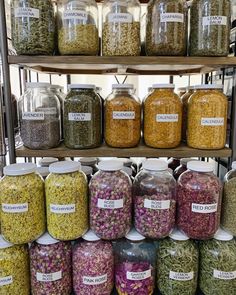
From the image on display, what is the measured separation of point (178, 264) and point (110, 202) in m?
0.35

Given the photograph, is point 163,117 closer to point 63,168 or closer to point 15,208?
point 63,168

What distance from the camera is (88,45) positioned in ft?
2.84

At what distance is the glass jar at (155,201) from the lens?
0.91 meters

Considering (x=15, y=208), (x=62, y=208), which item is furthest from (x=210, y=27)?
(x=15, y=208)

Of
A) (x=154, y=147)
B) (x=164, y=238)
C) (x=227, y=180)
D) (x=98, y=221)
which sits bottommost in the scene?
(x=164, y=238)

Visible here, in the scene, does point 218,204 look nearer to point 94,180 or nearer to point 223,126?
point 223,126

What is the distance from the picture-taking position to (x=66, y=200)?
869 mm

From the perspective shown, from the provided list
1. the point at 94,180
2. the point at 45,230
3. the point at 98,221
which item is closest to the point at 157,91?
the point at 94,180

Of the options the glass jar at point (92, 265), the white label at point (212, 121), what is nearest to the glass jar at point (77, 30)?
the white label at point (212, 121)

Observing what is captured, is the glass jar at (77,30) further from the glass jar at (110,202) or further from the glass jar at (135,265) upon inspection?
the glass jar at (135,265)

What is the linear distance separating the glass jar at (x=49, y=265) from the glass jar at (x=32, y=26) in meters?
0.66

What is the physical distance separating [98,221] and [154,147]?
0.34 meters

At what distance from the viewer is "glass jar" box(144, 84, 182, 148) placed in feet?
2.99

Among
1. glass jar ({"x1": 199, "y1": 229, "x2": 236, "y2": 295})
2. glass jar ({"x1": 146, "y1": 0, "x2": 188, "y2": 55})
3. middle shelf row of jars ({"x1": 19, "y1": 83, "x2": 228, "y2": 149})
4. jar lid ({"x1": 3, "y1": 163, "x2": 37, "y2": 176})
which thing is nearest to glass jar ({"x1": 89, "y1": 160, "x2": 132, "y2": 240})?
middle shelf row of jars ({"x1": 19, "y1": 83, "x2": 228, "y2": 149})
